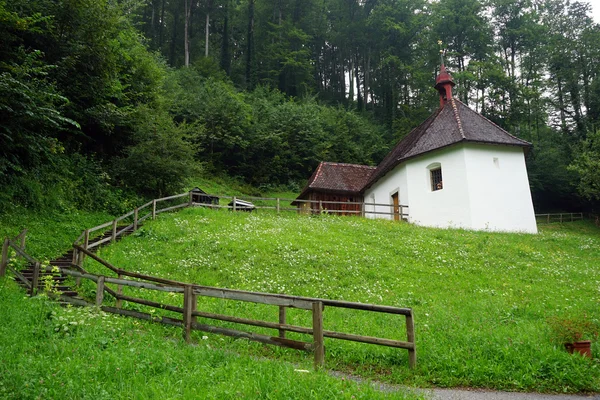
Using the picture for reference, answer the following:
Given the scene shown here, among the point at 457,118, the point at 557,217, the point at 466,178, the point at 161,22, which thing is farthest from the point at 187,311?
the point at 161,22

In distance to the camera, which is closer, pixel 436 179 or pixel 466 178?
pixel 466 178

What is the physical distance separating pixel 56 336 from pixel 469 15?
46185 mm

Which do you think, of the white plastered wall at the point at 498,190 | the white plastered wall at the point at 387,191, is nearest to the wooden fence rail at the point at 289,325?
the white plastered wall at the point at 498,190

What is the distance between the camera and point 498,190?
21.1m

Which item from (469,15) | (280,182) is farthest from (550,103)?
(280,182)

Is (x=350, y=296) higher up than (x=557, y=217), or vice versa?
(x=557, y=217)

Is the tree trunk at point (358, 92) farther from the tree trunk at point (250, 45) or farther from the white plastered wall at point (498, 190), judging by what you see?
the white plastered wall at point (498, 190)

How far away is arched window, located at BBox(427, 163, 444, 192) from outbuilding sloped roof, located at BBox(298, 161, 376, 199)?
7.33 metres

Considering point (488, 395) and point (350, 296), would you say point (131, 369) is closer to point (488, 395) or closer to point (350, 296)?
point (488, 395)

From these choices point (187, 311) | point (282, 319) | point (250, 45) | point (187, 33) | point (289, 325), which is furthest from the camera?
point (250, 45)

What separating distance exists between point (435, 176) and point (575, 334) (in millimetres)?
16773

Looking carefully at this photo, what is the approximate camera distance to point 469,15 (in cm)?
4119

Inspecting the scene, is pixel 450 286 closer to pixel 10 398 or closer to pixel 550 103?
pixel 10 398

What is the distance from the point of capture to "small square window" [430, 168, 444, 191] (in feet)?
73.2
